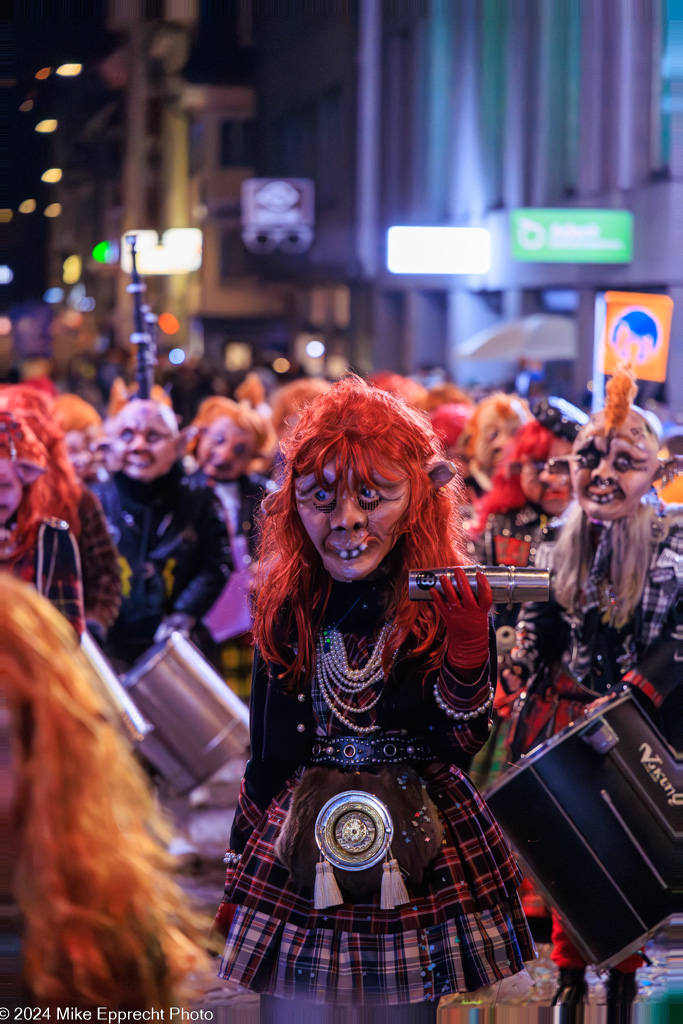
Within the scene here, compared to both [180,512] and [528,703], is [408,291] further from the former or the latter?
[528,703]

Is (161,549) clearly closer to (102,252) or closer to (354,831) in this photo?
(354,831)

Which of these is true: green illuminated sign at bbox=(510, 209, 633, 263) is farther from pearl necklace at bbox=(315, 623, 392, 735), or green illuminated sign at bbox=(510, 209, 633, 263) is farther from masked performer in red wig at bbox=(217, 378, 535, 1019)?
pearl necklace at bbox=(315, 623, 392, 735)

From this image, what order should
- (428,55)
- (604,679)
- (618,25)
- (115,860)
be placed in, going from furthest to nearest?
(428,55)
(618,25)
(604,679)
(115,860)

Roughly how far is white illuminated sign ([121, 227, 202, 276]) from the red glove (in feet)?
42.9

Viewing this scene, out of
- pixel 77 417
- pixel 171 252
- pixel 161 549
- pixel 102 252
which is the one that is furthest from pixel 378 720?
pixel 171 252

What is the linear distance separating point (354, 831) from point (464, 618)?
1.53ft

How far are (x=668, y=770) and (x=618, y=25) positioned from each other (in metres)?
13.0

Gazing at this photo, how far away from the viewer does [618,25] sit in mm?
14734

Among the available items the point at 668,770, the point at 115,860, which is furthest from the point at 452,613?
the point at 668,770

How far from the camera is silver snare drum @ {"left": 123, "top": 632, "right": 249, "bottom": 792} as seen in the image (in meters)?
5.08

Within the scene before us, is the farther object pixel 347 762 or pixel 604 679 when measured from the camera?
pixel 604 679

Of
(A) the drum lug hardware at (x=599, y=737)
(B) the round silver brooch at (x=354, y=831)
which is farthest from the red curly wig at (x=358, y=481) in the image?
(A) the drum lug hardware at (x=599, y=737)

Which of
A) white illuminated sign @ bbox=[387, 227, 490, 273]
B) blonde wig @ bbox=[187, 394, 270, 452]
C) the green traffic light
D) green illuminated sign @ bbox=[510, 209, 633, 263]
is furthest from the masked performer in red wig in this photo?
white illuminated sign @ bbox=[387, 227, 490, 273]

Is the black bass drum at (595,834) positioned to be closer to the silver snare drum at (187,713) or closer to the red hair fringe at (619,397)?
the red hair fringe at (619,397)
